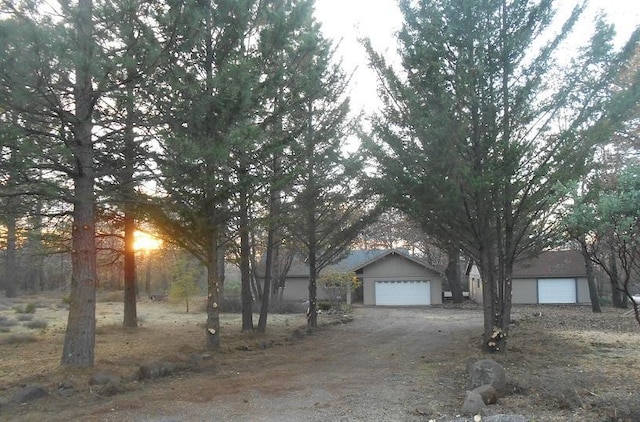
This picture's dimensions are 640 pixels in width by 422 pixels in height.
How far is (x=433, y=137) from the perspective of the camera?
11.0m

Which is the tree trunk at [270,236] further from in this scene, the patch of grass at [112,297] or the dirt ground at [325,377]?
the patch of grass at [112,297]

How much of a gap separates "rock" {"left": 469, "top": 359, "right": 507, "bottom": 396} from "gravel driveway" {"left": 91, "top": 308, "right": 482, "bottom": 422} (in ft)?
1.54

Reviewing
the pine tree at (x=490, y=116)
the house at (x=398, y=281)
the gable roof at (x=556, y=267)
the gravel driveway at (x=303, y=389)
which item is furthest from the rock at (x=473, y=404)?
the gable roof at (x=556, y=267)

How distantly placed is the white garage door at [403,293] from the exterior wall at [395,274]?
0.28m

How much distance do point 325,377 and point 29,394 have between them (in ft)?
15.3

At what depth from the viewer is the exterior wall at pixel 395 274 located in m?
35.7

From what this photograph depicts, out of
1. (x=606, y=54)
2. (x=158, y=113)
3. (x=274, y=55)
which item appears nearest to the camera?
(x=158, y=113)

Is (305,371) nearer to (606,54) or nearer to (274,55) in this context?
(274,55)

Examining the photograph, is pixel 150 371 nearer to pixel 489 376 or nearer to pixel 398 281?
pixel 489 376

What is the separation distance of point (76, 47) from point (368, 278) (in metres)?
30.1

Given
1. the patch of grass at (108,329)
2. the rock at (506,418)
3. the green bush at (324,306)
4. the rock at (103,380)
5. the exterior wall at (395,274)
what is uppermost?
the exterior wall at (395,274)

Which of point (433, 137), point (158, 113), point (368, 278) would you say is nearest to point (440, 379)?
point (433, 137)

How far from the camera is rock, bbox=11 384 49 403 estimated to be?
7141 mm

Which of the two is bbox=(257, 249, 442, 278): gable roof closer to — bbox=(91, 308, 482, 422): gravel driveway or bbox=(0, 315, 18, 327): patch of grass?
bbox=(0, 315, 18, 327): patch of grass
